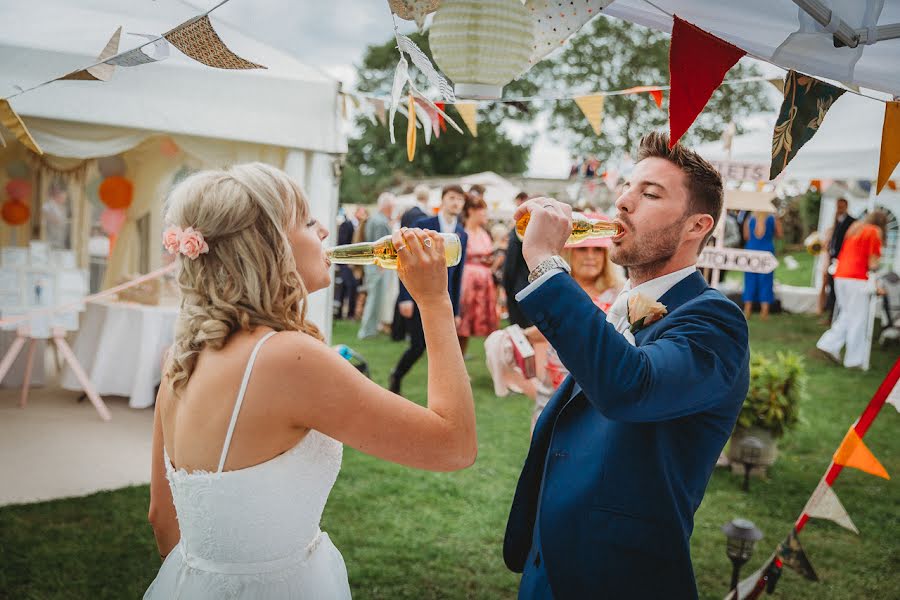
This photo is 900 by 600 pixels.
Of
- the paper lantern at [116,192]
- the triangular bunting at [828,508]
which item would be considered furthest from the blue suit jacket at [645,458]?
the paper lantern at [116,192]

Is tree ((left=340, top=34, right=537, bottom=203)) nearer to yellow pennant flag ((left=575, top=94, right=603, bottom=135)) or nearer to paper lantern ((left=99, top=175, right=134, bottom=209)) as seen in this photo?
paper lantern ((left=99, top=175, right=134, bottom=209))

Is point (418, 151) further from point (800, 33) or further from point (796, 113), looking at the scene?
point (800, 33)

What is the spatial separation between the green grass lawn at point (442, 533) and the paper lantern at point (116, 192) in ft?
13.9

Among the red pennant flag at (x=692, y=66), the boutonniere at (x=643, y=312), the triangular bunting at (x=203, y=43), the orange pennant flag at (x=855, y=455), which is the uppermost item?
the triangular bunting at (x=203, y=43)

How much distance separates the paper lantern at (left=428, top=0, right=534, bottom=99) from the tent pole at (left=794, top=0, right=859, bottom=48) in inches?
31.7

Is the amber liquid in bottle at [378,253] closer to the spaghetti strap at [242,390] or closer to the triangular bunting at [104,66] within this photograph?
the spaghetti strap at [242,390]

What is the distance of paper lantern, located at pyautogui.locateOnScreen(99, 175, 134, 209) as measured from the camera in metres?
7.80

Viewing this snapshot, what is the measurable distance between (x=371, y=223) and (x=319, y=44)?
2028 cm

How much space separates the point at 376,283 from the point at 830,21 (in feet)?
31.7

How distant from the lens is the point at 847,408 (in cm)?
764

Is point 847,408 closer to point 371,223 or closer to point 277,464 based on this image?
point 371,223

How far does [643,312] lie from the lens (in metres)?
1.63

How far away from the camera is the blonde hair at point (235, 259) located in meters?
1.52

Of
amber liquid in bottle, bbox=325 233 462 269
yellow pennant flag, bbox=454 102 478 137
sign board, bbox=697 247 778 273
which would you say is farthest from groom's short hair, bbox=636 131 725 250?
sign board, bbox=697 247 778 273
